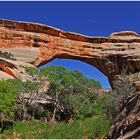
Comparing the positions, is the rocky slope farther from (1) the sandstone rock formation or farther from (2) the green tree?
(2) the green tree

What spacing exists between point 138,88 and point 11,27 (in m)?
32.2

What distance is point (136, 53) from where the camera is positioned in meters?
43.2

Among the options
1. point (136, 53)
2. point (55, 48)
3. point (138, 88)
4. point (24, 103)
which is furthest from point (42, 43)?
point (138, 88)

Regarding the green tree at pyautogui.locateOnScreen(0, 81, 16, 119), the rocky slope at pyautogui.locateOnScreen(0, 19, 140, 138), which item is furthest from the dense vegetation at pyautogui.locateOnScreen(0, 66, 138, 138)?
the rocky slope at pyautogui.locateOnScreen(0, 19, 140, 138)

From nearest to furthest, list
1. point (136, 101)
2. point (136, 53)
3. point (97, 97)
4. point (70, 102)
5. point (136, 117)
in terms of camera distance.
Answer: point (136, 117)
point (136, 101)
point (70, 102)
point (97, 97)
point (136, 53)

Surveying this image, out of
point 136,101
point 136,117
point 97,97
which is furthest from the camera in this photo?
point 97,97

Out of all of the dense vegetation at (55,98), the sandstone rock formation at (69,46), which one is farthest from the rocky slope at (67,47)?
the dense vegetation at (55,98)

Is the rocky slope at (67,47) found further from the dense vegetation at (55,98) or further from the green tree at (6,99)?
the green tree at (6,99)

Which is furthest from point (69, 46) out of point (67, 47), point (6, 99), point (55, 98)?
point (6, 99)

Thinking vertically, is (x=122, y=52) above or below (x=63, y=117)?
above

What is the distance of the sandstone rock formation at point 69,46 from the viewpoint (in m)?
43.0

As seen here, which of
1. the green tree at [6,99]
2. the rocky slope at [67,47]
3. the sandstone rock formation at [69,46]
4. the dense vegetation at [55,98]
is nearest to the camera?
the green tree at [6,99]

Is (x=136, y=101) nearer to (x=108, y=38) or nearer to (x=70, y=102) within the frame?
(x=70, y=102)

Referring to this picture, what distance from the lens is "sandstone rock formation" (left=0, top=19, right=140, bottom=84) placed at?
141 feet
